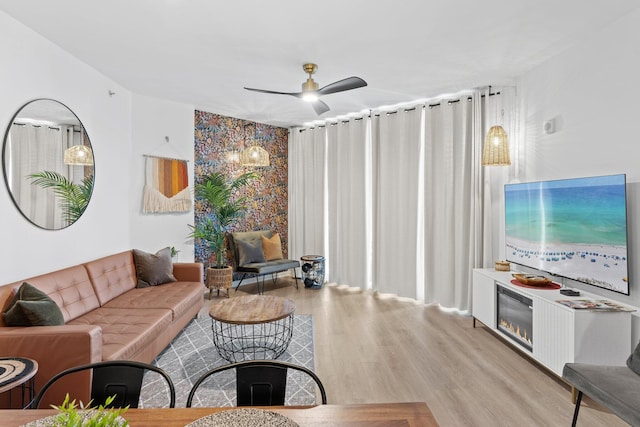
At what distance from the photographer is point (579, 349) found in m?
2.44

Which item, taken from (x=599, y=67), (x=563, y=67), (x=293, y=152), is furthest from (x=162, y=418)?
(x=293, y=152)

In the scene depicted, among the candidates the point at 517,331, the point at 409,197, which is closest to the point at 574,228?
the point at 517,331

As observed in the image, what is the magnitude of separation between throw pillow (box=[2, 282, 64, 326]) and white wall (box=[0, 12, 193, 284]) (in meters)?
0.41

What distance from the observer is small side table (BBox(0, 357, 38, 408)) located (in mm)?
1729

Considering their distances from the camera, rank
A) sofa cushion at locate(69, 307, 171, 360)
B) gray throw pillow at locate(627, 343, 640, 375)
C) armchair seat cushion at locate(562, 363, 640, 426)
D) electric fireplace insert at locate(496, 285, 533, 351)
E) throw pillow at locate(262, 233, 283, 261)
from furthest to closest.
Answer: throw pillow at locate(262, 233, 283, 261)
electric fireplace insert at locate(496, 285, 533, 351)
sofa cushion at locate(69, 307, 171, 360)
gray throw pillow at locate(627, 343, 640, 375)
armchair seat cushion at locate(562, 363, 640, 426)

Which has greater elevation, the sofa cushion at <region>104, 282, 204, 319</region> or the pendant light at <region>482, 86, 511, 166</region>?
the pendant light at <region>482, 86, 511, 166</region>

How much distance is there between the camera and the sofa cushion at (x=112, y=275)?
10.9ft

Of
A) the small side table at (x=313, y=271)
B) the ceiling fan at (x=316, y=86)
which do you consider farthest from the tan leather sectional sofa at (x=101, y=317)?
the ceiling fan at (x=316, y=86)

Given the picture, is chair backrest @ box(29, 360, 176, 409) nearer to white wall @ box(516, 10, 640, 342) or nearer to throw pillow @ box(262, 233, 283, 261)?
white wall @ box(516, 10, 640, 342)

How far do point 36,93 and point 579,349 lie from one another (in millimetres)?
4680

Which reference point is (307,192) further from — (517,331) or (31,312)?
(31,312)

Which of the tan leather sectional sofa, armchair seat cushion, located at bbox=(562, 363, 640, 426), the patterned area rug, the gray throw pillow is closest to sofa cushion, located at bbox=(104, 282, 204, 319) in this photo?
the tan leather sectional sofa

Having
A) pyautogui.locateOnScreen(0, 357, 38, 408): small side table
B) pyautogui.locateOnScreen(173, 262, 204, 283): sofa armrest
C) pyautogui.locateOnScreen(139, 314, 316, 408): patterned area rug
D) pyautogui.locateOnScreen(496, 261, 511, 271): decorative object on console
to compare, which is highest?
pyautogui.locateOnScreen(496, 261, 511, 271): decorative object on console

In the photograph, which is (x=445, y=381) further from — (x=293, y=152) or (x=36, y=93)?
(x=293, y=152)
